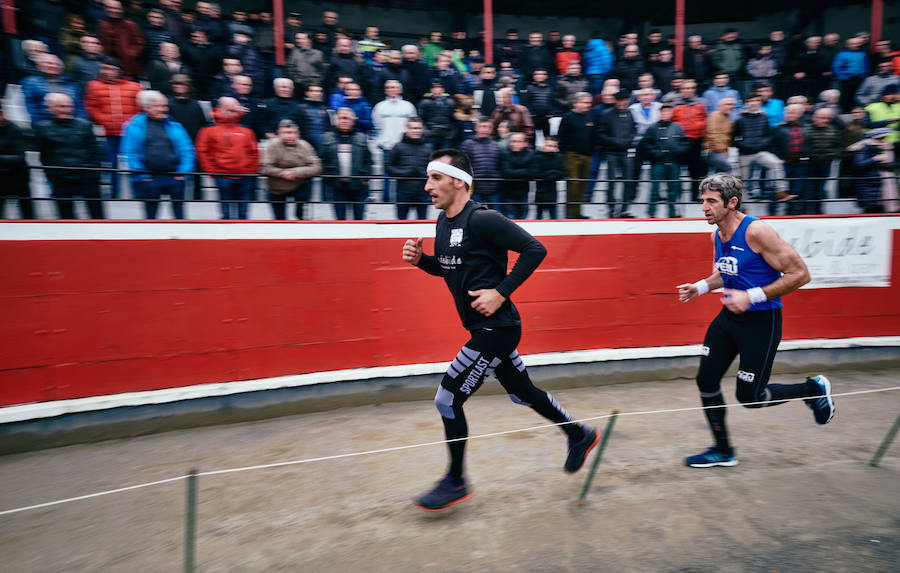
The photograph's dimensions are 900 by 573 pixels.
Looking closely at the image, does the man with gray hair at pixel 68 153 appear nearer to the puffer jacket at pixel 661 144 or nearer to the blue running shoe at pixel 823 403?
the blue running shoe at pixel 823 403

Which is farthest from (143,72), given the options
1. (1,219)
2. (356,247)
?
(356,247)

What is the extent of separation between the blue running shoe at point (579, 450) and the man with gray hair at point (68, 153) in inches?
172

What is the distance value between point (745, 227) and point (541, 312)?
2667mm

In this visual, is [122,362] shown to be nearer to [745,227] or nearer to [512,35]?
[745,227]

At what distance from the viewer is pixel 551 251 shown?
21.0 feet

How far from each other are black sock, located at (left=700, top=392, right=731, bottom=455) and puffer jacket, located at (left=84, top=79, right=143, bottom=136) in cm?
605

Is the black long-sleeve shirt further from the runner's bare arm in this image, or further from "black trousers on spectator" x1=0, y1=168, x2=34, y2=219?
"black trousers on spectator" x1=0, y1=168, x2=34, y2=219

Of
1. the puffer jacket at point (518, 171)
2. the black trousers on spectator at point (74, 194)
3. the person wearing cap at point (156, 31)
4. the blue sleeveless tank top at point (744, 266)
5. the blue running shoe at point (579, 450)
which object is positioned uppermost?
the person wearing cap at point (156, 31)

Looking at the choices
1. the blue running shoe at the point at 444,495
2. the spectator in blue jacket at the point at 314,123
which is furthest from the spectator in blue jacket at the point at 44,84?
the blue running shoe at the point at 444,495

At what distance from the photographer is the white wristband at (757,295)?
3.93 metres

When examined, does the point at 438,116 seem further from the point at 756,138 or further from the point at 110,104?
the point at 756,138

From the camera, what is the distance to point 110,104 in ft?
20.3

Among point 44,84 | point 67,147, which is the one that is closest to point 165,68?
point 44,84

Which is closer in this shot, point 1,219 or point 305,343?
point 1,219
